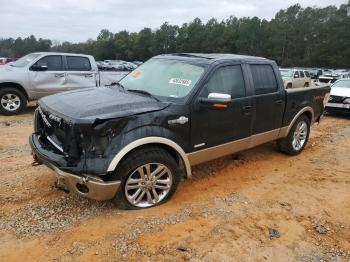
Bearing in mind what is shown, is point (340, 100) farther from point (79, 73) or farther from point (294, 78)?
point (79, 73)

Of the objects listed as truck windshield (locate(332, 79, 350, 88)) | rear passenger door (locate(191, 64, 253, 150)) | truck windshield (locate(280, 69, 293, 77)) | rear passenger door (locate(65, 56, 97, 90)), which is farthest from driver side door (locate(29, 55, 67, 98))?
truck windshield (locate(280, 69, 293, 77))

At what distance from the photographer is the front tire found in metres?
3.70

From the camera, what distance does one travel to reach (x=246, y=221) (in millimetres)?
3963

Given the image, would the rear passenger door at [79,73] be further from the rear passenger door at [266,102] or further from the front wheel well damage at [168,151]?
the front wheel well damage at [168,151]

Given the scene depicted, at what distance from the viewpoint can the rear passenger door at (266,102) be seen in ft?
16.9

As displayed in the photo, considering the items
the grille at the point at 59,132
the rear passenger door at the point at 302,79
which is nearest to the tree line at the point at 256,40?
the rear passenger door at the point at 302,79

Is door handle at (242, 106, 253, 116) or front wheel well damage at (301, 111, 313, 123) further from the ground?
door handle at (242, 106, 253, 116)

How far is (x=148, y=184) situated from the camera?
3.93 meters

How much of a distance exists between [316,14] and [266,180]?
71.3 metres

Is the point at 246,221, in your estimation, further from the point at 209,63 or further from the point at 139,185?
the point at 209,63

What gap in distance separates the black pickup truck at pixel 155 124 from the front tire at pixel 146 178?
0.01m

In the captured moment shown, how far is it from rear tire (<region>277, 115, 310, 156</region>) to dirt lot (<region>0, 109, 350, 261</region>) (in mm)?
746

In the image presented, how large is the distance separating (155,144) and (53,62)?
718 cm

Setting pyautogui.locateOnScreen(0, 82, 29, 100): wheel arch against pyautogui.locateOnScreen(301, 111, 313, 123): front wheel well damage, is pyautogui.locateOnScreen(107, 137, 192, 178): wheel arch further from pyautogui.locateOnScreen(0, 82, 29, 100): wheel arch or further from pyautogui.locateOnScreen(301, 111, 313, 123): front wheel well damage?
pyautogui.locateOnScreen(0, 82, 29, 100): wheel arch
